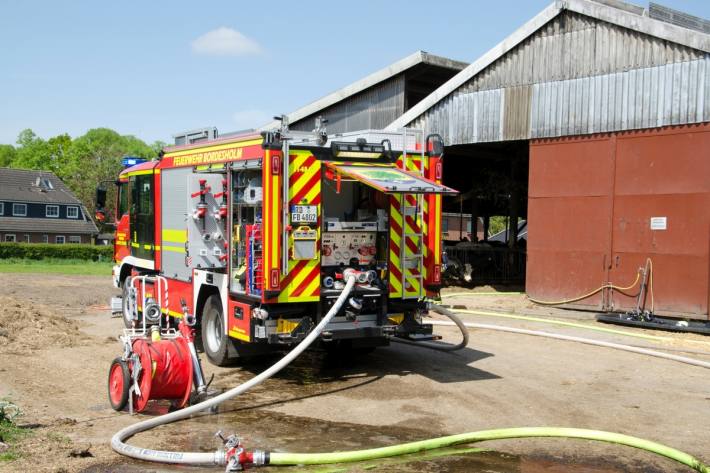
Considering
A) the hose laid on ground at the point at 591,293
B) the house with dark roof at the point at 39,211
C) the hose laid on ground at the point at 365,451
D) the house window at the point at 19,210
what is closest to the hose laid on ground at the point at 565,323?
the hose laid on ground at the point at 591,293

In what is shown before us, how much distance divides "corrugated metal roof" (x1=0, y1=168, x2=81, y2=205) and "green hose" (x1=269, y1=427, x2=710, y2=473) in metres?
63.4

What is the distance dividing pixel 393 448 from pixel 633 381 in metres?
4.99

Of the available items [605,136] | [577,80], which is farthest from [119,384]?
[577,80]

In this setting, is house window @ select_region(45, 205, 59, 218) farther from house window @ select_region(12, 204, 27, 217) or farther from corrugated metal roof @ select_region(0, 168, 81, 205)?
house window @ select_region(12, 204, 27, 217)

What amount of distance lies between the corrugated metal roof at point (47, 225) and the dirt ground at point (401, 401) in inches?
2088

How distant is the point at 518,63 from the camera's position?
17.7 metres

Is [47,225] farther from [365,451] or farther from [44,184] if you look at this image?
[365,451]

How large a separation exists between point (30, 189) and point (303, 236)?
62799mm

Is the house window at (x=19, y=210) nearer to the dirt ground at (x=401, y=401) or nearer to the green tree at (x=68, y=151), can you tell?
the green tree at (x=68, y=151)

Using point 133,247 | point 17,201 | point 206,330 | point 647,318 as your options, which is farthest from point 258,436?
point 17,201

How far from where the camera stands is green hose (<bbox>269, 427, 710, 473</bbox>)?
593 centimetres

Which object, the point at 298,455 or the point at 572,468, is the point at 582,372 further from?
the point at 298,455

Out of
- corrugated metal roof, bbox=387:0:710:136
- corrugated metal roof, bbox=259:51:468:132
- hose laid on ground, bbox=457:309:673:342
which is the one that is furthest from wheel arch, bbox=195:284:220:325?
corrugated metal roof, bbox=259:51:468:132

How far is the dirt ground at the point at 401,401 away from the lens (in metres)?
6.41
